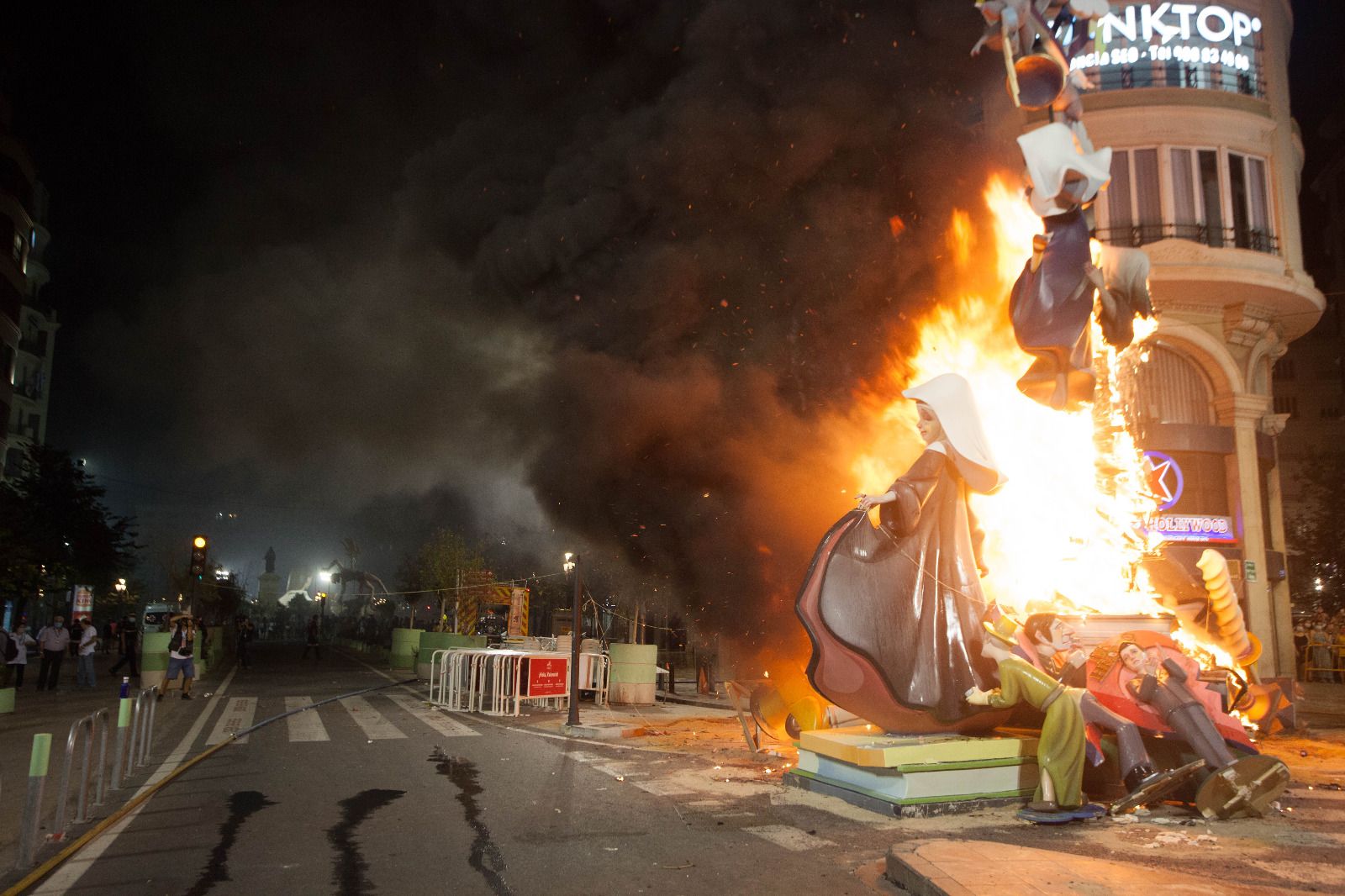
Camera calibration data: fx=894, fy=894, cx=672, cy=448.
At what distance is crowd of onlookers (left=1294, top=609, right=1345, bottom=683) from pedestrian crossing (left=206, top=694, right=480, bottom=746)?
2199cm

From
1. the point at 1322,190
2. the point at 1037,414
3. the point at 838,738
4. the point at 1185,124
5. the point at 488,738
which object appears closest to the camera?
the point at 838,738

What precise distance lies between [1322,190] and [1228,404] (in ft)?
109

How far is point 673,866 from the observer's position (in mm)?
5527

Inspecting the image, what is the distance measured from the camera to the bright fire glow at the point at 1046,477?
31.2ft

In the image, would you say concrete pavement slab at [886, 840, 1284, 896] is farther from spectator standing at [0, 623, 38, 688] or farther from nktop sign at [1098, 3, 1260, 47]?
nktop sign at [1098, 3, 1260, 47]

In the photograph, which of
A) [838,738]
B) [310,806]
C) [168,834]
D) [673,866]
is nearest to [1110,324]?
[838,738]

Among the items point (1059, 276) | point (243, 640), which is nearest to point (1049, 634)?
point (1059, 276)

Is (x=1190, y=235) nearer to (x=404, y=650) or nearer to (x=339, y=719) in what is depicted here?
(x=339, y=719)

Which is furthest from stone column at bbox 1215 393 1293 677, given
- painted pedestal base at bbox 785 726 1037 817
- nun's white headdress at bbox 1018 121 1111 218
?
painted pedestal base at bbox 785 726 1037 817

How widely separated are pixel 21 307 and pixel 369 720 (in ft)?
119

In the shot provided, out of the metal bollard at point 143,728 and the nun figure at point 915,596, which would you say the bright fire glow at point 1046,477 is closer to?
the nun figure at point 915,596

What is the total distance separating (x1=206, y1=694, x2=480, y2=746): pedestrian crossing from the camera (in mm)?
11945

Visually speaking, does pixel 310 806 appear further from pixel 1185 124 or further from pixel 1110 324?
pixel 1185 124

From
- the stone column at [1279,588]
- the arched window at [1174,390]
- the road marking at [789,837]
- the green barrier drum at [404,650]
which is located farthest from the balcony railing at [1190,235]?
the green barrier drum at [404,650]
